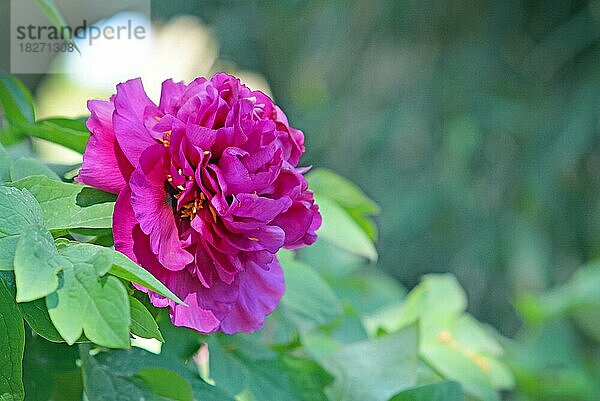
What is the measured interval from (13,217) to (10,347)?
3 cm

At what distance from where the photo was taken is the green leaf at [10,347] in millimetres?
188

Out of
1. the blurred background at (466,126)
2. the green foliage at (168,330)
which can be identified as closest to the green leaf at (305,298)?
the green foliage at (168,330)

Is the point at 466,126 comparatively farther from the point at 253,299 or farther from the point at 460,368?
the point at 253,299

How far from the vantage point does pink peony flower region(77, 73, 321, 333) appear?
0.21 metres

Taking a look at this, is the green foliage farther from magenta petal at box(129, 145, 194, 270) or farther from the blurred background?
the blurred background

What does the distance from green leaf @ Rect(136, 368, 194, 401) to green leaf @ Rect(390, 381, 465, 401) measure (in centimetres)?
8

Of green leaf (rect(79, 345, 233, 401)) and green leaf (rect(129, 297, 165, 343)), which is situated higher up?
green leaf (rect(129, 297, 165, 343))

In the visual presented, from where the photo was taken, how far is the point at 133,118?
22cm

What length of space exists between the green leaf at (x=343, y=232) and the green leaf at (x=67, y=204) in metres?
0.13

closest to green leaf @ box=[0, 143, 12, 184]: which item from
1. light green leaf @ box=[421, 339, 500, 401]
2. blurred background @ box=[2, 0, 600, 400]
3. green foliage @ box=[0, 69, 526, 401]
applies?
green foliage @ box=[0, 69, 526, 401]

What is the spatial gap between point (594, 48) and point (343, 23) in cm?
51


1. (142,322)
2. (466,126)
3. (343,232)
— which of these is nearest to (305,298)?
(343,232)

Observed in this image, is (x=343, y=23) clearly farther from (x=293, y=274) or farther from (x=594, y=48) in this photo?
(x=293, y=274)

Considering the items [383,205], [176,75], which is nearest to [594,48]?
[383,205]
